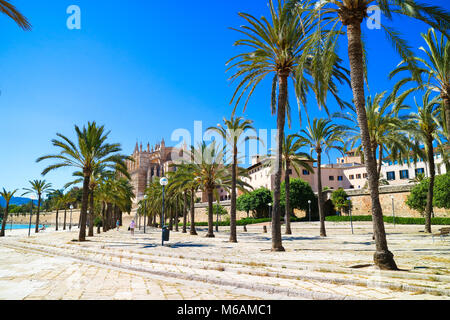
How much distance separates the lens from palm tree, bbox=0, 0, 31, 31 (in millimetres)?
7920

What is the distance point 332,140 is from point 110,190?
22798 mm

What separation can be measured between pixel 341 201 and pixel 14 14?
46.2 meters

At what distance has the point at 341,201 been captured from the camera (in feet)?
152

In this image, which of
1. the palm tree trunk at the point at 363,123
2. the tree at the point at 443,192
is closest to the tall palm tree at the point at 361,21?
the palm tree trunk at the point at 363,123

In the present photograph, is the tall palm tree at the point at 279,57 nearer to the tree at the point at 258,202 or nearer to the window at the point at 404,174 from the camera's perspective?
the tree at the point at 258,202

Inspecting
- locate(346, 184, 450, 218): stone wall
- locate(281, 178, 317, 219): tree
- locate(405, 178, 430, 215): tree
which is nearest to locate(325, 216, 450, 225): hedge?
locate(405, 178, 430, 215): tree

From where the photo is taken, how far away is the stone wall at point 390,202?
37941mm

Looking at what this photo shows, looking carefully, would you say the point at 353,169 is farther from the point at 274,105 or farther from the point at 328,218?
the point at 274,105

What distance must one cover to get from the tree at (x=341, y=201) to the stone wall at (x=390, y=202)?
1.12m

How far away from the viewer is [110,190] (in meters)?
31.8

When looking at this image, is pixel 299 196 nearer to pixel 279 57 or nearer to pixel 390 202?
pixel 390 202

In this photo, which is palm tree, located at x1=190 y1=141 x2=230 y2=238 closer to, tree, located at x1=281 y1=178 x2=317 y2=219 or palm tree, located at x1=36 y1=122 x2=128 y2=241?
palm tree, located at x1=36 y1=122 x2=128 y2=241
